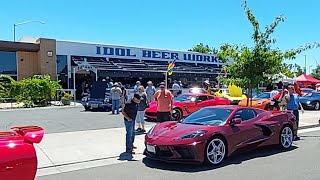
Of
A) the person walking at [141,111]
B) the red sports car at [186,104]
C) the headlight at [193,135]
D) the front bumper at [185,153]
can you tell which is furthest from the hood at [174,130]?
the red sports car at [186,104]

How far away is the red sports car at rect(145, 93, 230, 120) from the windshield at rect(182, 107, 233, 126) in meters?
6.66

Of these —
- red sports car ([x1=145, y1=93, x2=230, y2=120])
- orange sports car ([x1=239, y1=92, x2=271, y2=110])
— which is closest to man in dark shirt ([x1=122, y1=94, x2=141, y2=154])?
red sports car ([x1=145, y1=93, x2=230, y2=120])

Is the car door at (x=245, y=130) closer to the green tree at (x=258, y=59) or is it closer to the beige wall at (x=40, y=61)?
the green tree at (x=258, y=59)

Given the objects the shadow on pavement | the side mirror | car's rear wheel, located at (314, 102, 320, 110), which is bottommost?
the shadow on pavement

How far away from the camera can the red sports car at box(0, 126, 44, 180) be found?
374 cm

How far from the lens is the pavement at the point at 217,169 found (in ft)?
22.2

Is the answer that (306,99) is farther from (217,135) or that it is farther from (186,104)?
(217,135)

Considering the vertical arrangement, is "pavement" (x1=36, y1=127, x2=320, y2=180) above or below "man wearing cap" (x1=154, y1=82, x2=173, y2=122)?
below

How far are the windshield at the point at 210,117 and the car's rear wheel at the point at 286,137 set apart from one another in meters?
1.76

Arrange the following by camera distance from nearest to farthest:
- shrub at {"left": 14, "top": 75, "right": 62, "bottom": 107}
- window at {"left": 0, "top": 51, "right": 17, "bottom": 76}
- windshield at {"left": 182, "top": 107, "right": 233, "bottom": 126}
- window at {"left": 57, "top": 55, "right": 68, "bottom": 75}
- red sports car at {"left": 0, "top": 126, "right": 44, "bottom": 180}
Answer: red sports car at {"left": 0, "top": 126, "right": 44, "bottom": 180} → windshield at {"left": 182, "top": 107, "right": 233, "bottom": 126} → shrub at {"left": 14, "top": 75, "right": 62, "bottom": 107} → window at {"left": 0, "top": 51, "right": 17, "bottom": 76} → window at {"left": 57, "top": 55, "right": 68, "bottom": 75}

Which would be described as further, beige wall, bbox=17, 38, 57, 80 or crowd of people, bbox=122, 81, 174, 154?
beige wall, bbox=17, 38, 57, 80

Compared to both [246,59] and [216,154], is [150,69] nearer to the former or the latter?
[246,59]

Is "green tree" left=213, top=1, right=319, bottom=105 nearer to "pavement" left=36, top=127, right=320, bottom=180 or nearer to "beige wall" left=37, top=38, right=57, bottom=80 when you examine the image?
"pavement" left=36, top=127, right=320, bottom=180

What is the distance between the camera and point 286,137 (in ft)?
31.1
